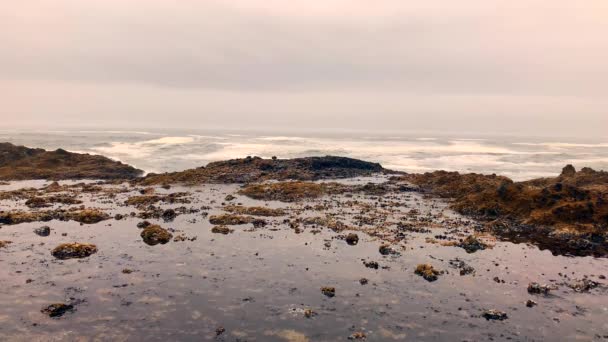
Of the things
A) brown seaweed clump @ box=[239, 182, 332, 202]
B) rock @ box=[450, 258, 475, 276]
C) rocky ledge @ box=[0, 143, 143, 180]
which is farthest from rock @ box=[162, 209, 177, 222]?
rocky ledge @ box=[0, 143, 143, 180]

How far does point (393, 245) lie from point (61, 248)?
27.3 meters

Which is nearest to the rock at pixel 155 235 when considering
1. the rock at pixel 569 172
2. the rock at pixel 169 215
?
the rock at pixel 169 215

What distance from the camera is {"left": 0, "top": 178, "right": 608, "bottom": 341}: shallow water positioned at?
19.0m

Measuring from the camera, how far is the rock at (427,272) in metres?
25.8

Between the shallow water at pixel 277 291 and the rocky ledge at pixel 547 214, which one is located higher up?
the rocky ledge at pixel 547 214

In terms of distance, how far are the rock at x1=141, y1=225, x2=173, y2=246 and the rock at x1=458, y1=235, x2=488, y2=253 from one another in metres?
26.2

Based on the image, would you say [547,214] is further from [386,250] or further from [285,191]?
[285,191]

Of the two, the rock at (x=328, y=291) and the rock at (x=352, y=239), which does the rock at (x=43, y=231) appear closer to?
the rock at (x=328, y=291)

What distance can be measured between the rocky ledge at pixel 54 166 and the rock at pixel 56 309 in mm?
58893

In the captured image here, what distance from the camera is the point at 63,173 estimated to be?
72.5 metres

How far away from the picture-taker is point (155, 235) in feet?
111

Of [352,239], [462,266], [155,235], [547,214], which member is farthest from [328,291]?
[547,214]

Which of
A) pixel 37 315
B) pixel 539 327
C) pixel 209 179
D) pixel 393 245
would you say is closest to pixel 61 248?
pixel 37 315

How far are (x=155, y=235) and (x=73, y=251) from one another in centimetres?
651
